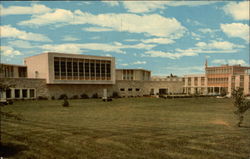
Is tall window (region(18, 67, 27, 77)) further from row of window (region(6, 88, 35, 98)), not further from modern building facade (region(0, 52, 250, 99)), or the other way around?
row of window (region(6, 88, 35, 98))

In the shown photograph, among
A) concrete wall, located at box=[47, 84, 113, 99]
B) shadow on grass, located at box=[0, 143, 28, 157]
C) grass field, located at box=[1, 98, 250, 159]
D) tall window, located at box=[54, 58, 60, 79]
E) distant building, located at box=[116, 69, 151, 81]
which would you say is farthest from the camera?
distant building, located at box=[116, 69, 151, 81]

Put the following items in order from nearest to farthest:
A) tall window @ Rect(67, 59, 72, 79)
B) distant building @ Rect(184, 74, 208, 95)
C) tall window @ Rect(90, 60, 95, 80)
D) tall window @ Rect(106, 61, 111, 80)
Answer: tall window @ Rect(67, 59, 72, 79) → tall window @ Rect(90, 60, 95, 80) → tall window @ Rect(106, 61, 111, 80) → distant building @ Rect(184, 74, 208, 95)

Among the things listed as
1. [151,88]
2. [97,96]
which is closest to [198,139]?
[97,96]

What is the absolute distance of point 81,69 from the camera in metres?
48.0

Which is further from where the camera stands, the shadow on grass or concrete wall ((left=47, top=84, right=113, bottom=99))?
concrete wall ((left=47, top=84, right=113, bottom=99))

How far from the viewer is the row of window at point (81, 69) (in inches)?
1777

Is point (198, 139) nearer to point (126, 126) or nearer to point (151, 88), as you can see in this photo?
point (126, 126)

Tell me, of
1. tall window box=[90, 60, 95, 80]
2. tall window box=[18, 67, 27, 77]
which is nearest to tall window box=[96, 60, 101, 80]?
tall window box=[90, 60, 95, 80]

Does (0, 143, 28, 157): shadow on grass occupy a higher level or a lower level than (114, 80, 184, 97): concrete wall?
lower

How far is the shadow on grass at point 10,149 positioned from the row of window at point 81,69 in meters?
35.4

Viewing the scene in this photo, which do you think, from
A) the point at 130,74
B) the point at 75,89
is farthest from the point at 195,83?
the point at 75,89

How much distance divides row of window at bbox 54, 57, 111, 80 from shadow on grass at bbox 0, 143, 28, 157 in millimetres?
35390

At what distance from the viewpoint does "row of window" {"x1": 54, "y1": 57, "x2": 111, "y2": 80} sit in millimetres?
45125

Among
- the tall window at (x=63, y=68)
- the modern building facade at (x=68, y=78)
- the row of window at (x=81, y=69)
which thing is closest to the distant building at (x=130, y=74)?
the modern building facade at (x=68, y=78)
